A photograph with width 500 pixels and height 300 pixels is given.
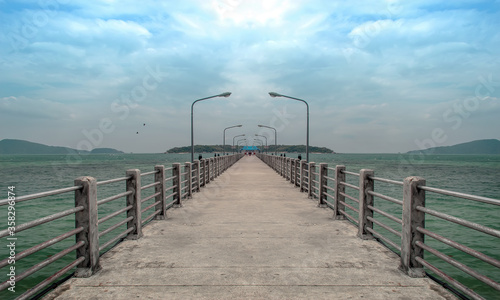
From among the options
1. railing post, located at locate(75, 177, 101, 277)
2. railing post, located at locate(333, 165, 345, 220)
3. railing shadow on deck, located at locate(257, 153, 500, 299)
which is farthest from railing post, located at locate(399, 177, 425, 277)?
railing post, located at locate(75, 177, 101, 277)

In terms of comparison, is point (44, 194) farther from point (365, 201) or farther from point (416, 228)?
point (365, 201)

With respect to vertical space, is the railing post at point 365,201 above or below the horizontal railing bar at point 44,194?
below

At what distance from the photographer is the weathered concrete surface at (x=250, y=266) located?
4074mm

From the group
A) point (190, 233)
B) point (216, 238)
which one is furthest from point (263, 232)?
point (190, 233)

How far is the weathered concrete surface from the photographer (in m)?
4.07

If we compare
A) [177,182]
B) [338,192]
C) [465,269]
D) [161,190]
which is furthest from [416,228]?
[177,182]

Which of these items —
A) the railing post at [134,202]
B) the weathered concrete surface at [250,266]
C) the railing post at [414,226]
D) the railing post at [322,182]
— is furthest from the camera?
the railing post at [322,182]

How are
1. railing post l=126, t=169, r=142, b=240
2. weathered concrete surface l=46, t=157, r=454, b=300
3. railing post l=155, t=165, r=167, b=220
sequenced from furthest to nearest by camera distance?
railing post l=155, t=165, r=167, b=220 < railing post l=126, t=169, r=142, b=240 < weathered concrete surface l=46, t=157, r=454, b=300

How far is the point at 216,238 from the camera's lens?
21.6 feet

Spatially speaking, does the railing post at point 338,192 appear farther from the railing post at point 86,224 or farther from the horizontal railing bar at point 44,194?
the horizontal railing bar at point 44,194

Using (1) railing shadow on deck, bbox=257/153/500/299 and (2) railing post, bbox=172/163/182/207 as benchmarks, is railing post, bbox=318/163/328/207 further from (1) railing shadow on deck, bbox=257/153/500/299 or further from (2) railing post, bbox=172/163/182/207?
(2) railing post, bbox=172/163/182/207

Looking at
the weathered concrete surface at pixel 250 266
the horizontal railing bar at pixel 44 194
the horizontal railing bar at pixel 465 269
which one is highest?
the horizontal railing bar at pixel 44 194

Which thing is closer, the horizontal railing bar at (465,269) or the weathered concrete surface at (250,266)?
the horizontal railing bar at (465,269)

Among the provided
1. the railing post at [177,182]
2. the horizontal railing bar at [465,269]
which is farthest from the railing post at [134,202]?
the horizontal railing bar at [465,269]
